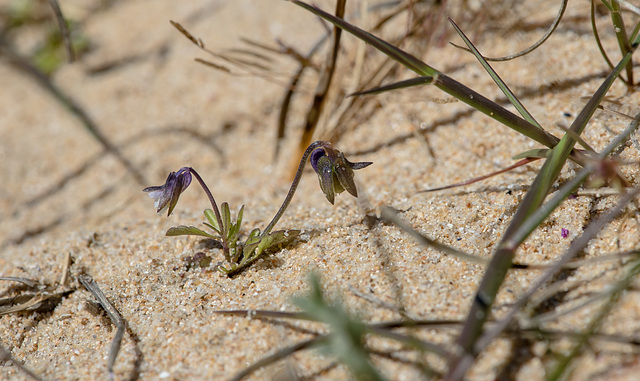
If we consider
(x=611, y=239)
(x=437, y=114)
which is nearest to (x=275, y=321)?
(x=611, y=239)

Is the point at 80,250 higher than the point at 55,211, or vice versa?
the point at 55,211

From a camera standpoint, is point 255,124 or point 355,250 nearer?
point 355,250

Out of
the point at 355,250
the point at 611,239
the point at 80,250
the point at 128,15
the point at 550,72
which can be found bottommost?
the point at 611,239

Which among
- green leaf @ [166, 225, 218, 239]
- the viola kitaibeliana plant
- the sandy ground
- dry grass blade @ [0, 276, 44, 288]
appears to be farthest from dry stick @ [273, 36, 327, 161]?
dry grass blade @ [0, 276, 44, 288]

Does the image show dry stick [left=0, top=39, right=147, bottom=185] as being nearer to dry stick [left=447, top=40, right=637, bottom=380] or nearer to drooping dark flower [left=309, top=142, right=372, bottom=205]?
drooping dark flower [left=309, top=142, right=372, bottom=205]

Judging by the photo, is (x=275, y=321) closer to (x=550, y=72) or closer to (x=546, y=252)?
(x=546, y=252)

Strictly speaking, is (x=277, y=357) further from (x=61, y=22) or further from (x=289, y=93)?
(x=61, y=22)
